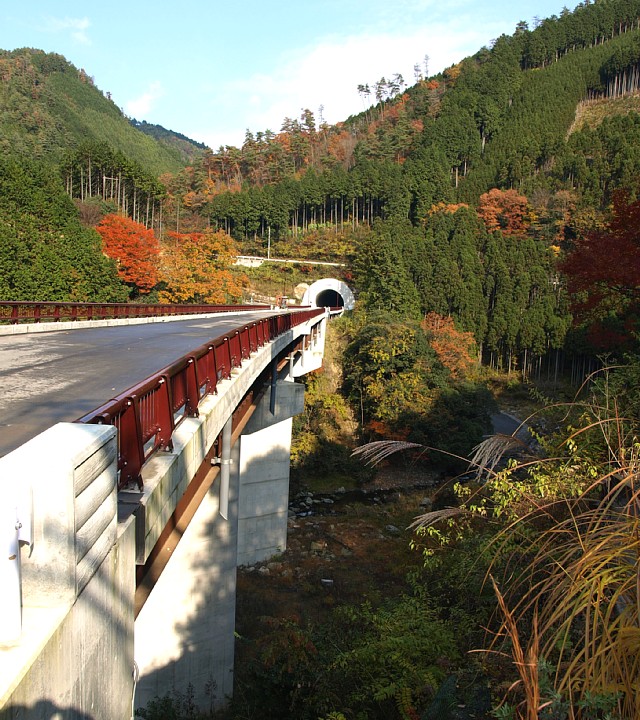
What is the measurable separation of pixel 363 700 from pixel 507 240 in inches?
2213

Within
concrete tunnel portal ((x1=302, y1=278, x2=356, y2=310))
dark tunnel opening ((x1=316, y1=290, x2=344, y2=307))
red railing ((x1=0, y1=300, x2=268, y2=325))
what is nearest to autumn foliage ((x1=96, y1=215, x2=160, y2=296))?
red railing ((x1=0, y1=300, x2=268, y2=325))

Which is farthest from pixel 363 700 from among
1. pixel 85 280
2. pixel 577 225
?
pixel 577 225

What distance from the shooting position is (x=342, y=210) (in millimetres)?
84688

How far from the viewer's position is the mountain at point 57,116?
82938 mm

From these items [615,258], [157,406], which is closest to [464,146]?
[615,258]

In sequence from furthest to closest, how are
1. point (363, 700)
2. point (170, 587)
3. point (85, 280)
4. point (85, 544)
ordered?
point (85, 280)
point (170, 587)
point (363, 700)
point (85, 544)

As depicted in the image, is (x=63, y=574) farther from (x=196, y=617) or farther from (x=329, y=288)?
(x=329, y=288)

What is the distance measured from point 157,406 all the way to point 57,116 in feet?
415

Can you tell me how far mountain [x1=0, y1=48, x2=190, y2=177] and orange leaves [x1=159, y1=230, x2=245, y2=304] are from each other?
3272 centimetres

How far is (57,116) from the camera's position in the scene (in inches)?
4353

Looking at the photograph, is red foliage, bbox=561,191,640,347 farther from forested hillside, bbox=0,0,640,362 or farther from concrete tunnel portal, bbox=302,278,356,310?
concrete tunnel portal, bbox=302,278,356,310

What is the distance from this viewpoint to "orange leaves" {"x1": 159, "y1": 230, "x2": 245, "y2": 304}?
42.7 m

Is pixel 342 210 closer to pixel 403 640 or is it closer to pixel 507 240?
pixel 507 240

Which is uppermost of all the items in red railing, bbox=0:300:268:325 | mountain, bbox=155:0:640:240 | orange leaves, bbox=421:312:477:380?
mountain, bbox=155:0:640:240
